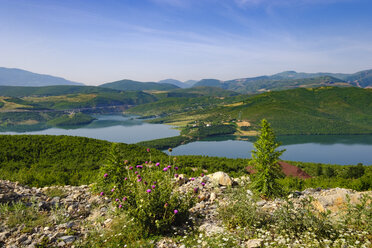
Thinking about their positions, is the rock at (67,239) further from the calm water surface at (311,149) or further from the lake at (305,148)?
the calm water surface at (311,149)

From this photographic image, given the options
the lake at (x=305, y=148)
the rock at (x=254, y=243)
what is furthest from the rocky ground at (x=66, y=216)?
the lake at (x=305, y=148)

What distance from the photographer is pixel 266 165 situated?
9.27 metres

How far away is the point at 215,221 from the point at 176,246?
5.75 feet

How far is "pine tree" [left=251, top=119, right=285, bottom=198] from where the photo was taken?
8945 millimetres

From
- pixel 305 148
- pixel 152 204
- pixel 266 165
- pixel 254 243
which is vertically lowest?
pixel 305 148

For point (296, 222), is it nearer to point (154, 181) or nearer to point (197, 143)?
point (154, 181)

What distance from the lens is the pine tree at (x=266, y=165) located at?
8.95m

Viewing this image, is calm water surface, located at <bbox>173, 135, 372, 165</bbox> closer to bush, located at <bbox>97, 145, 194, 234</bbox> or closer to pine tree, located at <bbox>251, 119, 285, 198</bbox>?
pine tree, located at <bbox>251, 119, 285, 198</bbox>

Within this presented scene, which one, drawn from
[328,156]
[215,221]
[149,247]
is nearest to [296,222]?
[215,221]

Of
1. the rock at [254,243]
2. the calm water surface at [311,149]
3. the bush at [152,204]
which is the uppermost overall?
the bush at [152,204]

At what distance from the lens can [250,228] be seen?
18.7 ft

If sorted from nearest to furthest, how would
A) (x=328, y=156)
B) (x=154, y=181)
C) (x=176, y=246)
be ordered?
1. (x=176, y=246)
2. (x=154, y=181)
3. (x=328, y=156)

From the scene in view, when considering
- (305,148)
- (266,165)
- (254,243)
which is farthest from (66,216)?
(305,148)

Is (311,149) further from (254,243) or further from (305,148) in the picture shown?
(254,243)
